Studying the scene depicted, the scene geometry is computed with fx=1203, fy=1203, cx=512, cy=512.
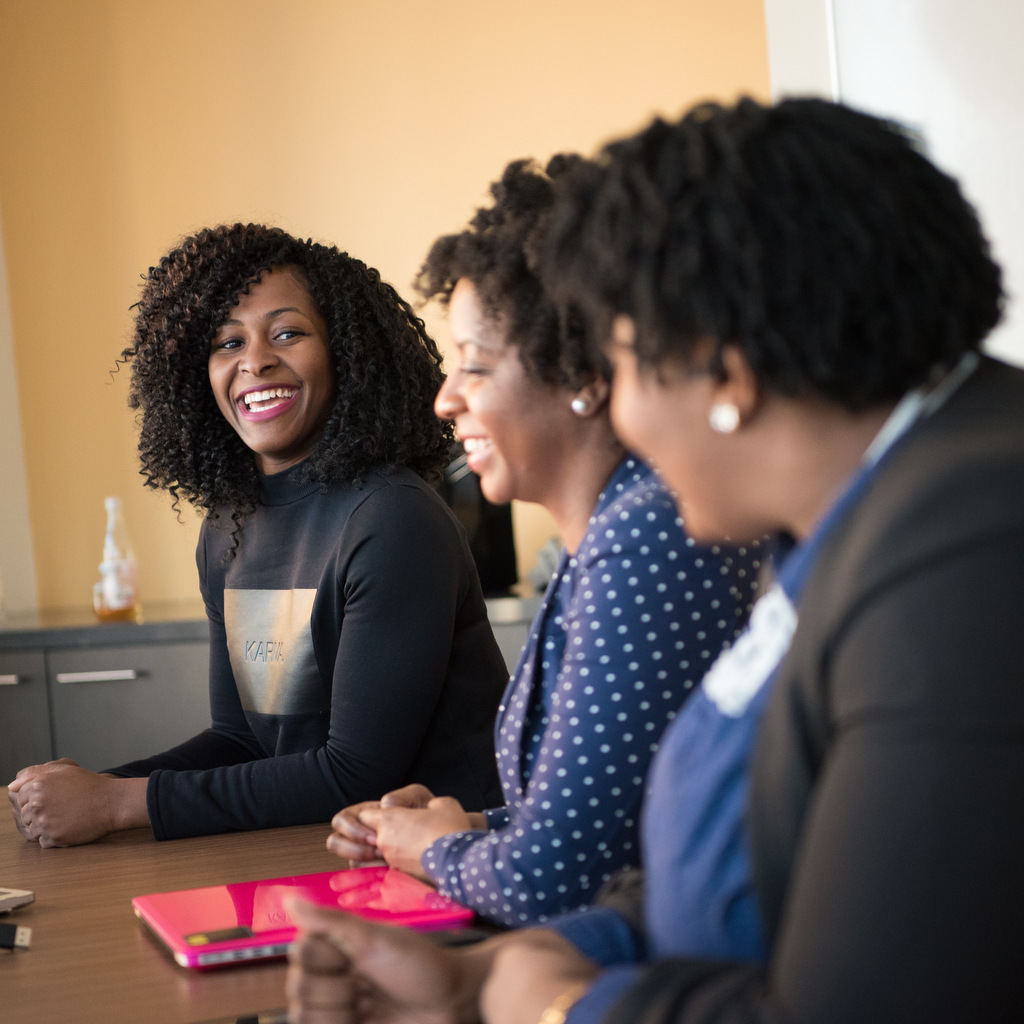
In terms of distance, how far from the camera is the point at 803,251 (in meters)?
0.60

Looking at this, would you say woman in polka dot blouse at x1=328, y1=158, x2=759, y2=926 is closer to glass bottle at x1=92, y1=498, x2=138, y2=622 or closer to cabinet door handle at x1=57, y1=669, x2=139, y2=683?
cabinet door handle at x1=57, y1=669, x2=139, y2=683

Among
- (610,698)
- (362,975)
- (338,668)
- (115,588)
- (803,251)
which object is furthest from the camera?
(115,588)

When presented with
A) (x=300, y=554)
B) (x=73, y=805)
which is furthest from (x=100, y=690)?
(x=73, y=805)

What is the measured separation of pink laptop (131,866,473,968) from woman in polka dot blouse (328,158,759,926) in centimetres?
3

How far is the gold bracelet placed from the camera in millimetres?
663

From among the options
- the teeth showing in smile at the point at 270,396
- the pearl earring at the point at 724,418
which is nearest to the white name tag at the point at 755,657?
the pearl earring at the point at 724,418

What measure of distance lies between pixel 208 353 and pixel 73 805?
2.51 feet

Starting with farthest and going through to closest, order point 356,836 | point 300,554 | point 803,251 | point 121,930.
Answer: point 300,554, point 356,836, point 121,930, point 803,251

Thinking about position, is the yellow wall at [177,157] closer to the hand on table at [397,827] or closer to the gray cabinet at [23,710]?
the gray cabinet at [23,710]

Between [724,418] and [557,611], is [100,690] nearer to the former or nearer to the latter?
[557,611]

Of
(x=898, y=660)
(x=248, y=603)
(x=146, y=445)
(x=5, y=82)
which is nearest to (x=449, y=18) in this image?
(x=5, y=82)

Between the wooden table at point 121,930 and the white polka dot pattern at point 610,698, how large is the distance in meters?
0.20

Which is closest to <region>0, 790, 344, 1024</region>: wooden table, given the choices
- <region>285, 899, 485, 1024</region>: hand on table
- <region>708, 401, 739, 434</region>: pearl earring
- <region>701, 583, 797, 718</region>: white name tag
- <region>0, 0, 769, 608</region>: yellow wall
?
<region>285, 899, 485, 1024</region>: hand on table

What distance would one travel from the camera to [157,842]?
138cm
